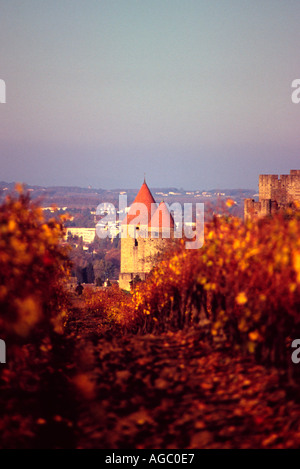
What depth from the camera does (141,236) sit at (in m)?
41.4

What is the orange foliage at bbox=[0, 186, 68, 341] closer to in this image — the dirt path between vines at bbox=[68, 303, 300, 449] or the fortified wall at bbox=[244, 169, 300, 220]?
the dirt path between vines at bbox=[68, 303, 300, 449]

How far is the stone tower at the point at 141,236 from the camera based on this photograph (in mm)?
40719

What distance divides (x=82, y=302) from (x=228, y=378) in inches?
987

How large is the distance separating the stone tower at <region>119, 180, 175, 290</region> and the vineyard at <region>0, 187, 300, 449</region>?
103 feet

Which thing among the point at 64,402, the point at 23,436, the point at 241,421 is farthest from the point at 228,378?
the point at 23,436

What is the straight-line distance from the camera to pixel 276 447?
18.8ft

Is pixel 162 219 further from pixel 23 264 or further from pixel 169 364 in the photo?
pixel 23 264

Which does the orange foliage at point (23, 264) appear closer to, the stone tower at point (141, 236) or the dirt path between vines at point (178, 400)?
the dirt path between vines at point (178, 400)

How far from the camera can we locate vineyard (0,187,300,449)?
20.5ft

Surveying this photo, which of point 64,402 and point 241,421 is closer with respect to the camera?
point 241,421

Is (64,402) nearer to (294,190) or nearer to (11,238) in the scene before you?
(11,238)

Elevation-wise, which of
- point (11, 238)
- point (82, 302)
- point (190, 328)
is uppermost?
point (11, 238)

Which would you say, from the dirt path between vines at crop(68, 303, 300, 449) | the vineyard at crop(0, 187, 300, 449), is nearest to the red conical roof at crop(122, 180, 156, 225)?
the vineyard at crop(0, 187, 300, 449)

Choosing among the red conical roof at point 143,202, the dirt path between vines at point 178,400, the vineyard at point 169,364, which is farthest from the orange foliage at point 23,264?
the red conical roof at point 143,202
